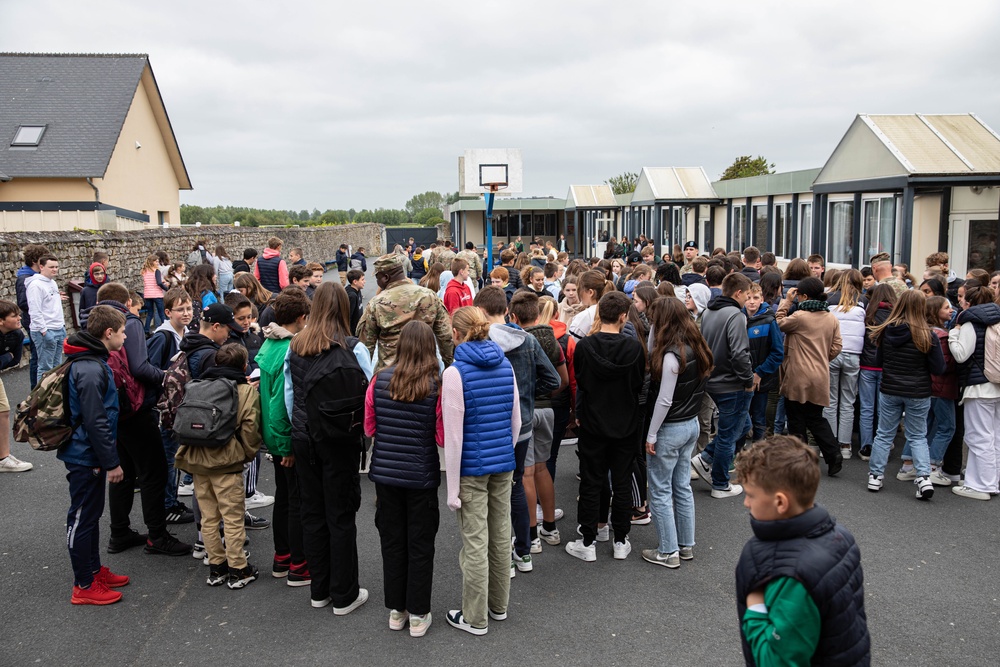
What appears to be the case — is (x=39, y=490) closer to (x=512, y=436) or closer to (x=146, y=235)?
(x=512, y=436)

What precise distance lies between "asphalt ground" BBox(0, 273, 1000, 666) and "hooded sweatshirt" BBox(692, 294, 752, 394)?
104 centimetres

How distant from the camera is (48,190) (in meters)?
25.4

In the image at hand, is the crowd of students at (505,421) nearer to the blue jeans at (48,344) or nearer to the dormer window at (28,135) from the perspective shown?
the blue jeans at (48,344)

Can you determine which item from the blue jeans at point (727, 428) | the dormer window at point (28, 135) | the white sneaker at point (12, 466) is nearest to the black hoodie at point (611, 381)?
the blue jeans at point (727, 428)

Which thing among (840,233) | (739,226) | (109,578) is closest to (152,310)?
(109,578)

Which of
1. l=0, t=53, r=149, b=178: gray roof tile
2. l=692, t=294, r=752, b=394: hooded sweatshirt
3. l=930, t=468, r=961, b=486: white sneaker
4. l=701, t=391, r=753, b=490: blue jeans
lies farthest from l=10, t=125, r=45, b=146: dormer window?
l=930, t=468, r=961, b=486: white sneaker

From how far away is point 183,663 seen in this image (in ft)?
12.7


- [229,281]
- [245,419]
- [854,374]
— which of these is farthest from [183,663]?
Answer: [229,281]

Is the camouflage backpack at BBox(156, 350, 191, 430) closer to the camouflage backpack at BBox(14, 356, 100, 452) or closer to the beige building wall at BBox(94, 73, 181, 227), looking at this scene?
the camouflage backpack at BBox(14, 356, 100, 452)

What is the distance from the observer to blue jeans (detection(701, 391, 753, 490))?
19.3 feet

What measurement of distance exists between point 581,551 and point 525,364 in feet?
4.79

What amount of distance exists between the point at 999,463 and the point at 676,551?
10.5ft

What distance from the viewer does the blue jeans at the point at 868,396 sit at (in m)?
6.90

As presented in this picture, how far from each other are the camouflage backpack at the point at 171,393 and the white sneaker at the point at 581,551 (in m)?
2.82
